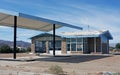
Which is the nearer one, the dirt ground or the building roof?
the dirt ground

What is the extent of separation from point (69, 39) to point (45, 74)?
129 ft

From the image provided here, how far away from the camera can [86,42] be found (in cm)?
5184

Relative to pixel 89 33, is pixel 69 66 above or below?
below

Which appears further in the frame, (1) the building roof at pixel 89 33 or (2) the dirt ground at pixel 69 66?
(1) the building roof at pixel 89 33

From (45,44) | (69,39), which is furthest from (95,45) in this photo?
(45,44)

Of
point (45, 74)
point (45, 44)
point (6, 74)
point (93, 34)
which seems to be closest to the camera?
point (45, 74)

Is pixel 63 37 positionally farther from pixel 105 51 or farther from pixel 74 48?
pixel 105 51

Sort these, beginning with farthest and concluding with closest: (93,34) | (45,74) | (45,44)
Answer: (45,44)
(93,34)
(45,74)

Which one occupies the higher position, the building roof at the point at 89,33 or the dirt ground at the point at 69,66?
the building roof at the point at 89,33

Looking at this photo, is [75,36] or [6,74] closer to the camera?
[6,74]

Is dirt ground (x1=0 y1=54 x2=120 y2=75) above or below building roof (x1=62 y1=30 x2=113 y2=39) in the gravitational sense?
below

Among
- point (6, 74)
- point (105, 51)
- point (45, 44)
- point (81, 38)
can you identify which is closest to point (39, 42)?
point (45, 44)

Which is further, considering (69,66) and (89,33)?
(89,33)

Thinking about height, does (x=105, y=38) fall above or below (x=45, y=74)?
above
